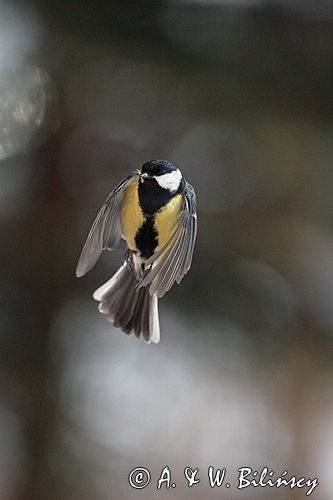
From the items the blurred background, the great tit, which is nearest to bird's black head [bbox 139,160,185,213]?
the great tit

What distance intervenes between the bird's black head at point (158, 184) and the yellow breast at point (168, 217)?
3cm

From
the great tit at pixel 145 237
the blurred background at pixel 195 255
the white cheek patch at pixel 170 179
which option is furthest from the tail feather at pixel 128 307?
the blurred background at pixel 195 255

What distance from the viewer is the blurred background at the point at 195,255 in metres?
2.76

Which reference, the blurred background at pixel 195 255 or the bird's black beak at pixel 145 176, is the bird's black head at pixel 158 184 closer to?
the bird's black beak at pixel 145 176

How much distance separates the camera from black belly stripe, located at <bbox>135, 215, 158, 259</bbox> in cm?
71

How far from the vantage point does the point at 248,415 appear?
3.01m

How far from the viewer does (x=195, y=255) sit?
2.97 meters

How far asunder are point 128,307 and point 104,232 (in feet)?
0.41

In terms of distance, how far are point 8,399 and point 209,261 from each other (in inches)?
36.5

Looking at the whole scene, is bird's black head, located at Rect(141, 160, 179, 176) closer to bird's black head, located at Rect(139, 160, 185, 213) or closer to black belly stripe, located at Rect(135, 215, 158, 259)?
bird's black head, located at Rect(139, 160, 185, 213)

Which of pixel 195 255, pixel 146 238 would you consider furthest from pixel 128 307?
pixel 195 255

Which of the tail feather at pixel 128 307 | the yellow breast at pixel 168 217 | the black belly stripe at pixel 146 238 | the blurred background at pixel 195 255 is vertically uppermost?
the blurred background at pixel 195 255

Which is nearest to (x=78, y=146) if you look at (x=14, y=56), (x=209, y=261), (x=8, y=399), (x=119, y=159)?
(x=119, y=159)

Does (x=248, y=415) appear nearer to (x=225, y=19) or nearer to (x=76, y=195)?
(x=76, y=195)
